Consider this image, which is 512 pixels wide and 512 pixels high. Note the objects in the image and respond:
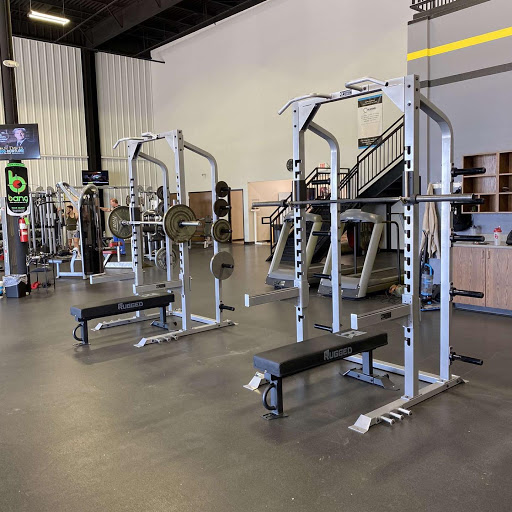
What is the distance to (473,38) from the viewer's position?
5.68m

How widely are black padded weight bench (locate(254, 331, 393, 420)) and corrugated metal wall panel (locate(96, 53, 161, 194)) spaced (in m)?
14.1

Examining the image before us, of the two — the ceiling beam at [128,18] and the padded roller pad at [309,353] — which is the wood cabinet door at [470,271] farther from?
the ceiling beam at [128,18]

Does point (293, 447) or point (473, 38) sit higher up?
point (473, 38)

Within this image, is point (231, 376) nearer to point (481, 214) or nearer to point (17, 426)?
point (17, 426)

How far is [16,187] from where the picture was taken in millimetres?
7250

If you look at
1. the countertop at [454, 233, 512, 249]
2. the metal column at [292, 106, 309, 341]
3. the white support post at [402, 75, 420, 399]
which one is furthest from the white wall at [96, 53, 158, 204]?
the white support post at [402, 75, 420, 399]

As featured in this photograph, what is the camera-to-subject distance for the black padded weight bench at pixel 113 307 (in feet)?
14.5

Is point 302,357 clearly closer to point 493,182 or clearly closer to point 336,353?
point 336,353

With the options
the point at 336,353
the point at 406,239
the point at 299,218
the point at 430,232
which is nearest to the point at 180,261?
the point at 299,218

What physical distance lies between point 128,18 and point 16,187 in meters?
8.71

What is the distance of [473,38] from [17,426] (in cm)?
598

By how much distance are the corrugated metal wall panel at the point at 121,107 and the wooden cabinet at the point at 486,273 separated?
12813 millimetres

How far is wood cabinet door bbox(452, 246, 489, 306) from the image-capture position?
17.5ft

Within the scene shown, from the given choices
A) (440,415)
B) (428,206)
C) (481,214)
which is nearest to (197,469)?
(440,415)
